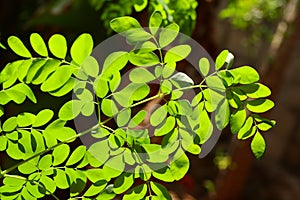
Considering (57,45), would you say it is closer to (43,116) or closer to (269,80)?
(43,116)

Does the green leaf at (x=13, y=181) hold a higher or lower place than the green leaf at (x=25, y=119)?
lower

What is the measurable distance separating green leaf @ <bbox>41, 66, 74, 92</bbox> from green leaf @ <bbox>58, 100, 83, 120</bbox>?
3 centimetres


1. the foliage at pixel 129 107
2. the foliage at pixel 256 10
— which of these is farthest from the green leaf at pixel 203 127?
the foliage at pixel 256 10

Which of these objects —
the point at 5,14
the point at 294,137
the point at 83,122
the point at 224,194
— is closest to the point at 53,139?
the point at 83,122

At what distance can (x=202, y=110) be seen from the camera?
0.60 m

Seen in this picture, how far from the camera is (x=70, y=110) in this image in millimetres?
605

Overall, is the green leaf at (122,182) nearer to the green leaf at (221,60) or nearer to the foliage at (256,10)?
the green leaf at (221,60)

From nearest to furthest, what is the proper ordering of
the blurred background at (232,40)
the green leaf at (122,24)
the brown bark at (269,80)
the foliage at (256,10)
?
1. the green leaf at (122,24)
2. the blurred background at (232,40)
3. the foliage at (256,10)
4. the brown bark at (269,80)

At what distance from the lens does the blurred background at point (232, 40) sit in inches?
54.4

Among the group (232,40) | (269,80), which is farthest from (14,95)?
(232,40)

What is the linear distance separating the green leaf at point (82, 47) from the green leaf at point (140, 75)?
5cm

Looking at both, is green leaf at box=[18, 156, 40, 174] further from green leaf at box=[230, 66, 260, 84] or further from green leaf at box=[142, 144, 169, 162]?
green leaf at box=[230, 66, 260, 84]

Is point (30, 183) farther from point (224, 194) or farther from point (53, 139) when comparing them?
point (224, 194)

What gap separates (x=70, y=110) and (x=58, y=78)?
42mm
